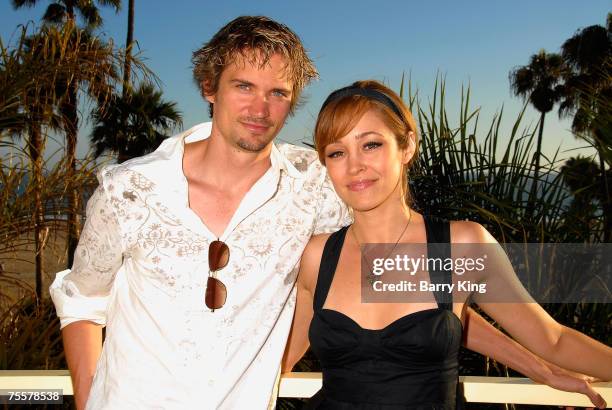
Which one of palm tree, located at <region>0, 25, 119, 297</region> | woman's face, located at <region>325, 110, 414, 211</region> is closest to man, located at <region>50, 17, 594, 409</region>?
woman's face, located at <region>325, 110, 414, 211</region>

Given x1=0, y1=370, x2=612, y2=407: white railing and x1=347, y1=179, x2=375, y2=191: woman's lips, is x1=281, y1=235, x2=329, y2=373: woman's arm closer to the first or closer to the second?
x1=0, y1=370, x2=612, y2=407: white railing

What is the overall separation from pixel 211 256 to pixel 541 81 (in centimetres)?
3427

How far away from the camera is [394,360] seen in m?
1.78

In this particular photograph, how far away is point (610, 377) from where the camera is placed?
5.49ft

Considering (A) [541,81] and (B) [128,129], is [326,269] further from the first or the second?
(A) [541,81]

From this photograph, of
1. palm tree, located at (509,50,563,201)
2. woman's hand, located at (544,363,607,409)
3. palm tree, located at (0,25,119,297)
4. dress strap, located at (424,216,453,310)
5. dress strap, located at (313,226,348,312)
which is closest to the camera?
woman's hand, located at (544,363,607,409)

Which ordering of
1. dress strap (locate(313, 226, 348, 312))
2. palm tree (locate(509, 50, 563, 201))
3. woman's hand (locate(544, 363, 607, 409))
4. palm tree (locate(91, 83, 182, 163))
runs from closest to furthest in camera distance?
woman's hand (locate(544, 363, 607, 409))
dress strap (locate(313, 226, 348, 312))
palm tree (locate(91, 83, 182, 163))
palm tree (locate(509, 50, 563, 201))

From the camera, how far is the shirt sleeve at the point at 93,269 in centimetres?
185

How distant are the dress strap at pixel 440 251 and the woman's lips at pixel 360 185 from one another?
0.25 meters

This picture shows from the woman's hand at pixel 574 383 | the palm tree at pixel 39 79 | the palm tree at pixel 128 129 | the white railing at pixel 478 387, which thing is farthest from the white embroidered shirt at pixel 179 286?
the palm tree at pixel 128 129

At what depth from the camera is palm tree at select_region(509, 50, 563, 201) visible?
32031 mm

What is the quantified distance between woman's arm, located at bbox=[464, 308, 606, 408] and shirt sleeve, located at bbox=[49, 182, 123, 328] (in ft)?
3.62

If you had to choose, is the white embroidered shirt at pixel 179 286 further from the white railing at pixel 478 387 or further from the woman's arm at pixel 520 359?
the woman's arm at pixel 520 359

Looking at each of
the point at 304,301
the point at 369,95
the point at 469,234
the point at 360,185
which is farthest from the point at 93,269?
the point at 469,234
